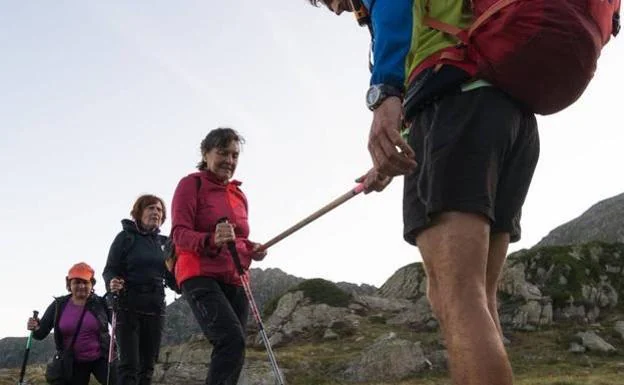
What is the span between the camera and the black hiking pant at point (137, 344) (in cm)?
1012

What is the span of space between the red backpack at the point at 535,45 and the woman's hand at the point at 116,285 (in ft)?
27.8

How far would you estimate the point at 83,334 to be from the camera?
12.3 m

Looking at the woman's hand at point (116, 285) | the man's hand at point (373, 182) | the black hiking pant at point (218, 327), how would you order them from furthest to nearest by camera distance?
the woman's hand at point (116, 285) → the black hiking pant at point (218, 327) → the man's hand at point (373, 182)

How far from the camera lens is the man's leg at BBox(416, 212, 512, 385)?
3000mm

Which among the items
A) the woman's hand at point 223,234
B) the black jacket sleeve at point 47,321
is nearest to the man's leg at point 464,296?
the woman's hand at point 223,234

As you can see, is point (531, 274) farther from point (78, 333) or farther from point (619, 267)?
point (78, 333)

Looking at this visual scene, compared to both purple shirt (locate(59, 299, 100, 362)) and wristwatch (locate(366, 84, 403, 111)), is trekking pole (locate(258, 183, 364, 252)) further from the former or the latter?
purple shirt (locate(59, 299, 100, 362))

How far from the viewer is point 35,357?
113812 mm

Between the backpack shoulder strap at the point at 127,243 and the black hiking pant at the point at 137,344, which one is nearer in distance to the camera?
the black hiking pant at the point at 137,344

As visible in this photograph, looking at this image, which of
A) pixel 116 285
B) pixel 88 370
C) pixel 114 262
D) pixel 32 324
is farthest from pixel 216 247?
pixel 32 324

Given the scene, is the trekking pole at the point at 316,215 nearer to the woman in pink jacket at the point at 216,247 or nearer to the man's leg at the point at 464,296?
the woman in pink jacket at the point at 216,247

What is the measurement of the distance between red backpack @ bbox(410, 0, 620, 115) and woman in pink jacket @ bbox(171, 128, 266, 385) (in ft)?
Result: 14.5

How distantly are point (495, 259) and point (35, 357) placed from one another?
124 m

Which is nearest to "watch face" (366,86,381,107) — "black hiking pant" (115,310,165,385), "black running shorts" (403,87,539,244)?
"black running shorts" (403,87,539,244)
